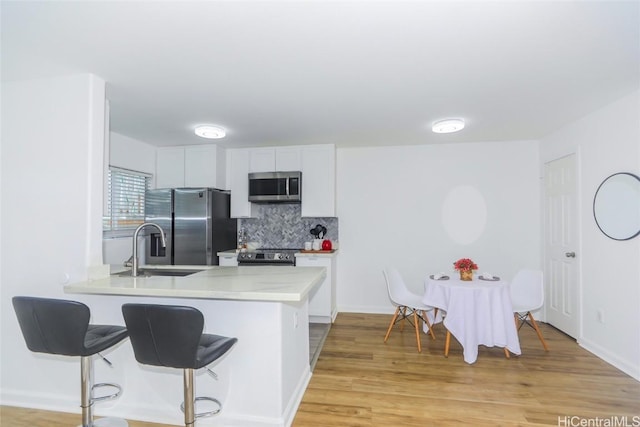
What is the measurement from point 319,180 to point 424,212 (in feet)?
5.15

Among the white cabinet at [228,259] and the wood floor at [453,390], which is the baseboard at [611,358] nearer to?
the wood floor at [453,390]

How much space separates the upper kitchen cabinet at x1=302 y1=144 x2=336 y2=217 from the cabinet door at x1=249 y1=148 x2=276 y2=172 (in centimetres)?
46

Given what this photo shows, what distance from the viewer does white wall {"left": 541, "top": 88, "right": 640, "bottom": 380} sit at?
2.59m

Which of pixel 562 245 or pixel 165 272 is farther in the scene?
pixel 562 245

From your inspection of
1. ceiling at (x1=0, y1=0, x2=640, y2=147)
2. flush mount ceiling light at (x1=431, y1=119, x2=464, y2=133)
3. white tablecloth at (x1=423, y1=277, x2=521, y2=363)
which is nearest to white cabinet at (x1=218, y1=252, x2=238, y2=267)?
ceiling at (x1=0, y1=0, x2=640, y2=147)

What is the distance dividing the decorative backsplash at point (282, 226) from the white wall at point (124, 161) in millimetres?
1593

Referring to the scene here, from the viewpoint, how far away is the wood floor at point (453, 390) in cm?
207

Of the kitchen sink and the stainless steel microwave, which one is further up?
the stainless steel microwave

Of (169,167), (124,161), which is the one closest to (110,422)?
(124,161)

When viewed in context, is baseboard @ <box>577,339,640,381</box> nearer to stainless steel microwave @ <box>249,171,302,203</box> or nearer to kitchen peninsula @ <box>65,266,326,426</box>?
kitchen peninsula @ <box>65,266,326,426</box>

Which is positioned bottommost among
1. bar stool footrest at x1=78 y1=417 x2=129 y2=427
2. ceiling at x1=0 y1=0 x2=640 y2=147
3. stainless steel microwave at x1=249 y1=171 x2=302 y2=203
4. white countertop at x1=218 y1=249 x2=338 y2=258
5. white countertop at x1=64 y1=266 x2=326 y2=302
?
bar stool footrest at x1=78 y1=417 x2=129 y2=427

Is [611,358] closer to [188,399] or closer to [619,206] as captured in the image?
[619,206]

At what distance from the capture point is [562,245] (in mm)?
3590

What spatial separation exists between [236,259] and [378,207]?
215cm
